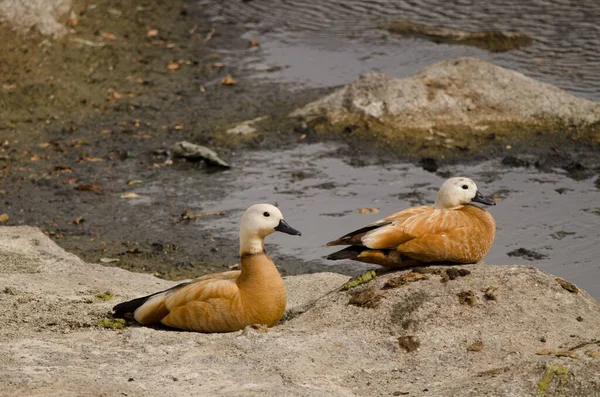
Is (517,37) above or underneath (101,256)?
above

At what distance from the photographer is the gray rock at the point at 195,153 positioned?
1270 cm

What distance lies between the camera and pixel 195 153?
42.1ft

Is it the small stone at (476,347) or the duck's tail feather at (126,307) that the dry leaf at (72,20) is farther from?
the small stone at (476,347)

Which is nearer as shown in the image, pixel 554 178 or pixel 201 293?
pixel 201 293

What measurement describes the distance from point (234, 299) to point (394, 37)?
10.8m

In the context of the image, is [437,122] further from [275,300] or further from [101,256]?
[275,300]

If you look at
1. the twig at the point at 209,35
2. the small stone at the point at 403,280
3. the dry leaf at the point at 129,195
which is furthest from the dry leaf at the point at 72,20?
the small stone at the point at 403,280

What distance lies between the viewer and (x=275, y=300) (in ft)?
24.0

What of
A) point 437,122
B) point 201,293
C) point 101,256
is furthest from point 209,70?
point 201,293

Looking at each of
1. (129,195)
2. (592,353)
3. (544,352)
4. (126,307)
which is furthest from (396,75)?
(592,353)

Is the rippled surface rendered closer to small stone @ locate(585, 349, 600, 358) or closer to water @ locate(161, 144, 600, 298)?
water @ locate(161, 144, 600, 298)

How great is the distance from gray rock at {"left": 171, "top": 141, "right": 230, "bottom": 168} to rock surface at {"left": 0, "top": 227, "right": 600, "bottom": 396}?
4.93 m

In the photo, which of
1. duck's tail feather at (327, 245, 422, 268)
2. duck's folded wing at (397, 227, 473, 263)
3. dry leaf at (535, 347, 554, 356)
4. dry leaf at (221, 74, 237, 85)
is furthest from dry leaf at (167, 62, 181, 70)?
dry leaf at (535, 347, 554, 356)

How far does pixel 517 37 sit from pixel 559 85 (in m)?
2.22
